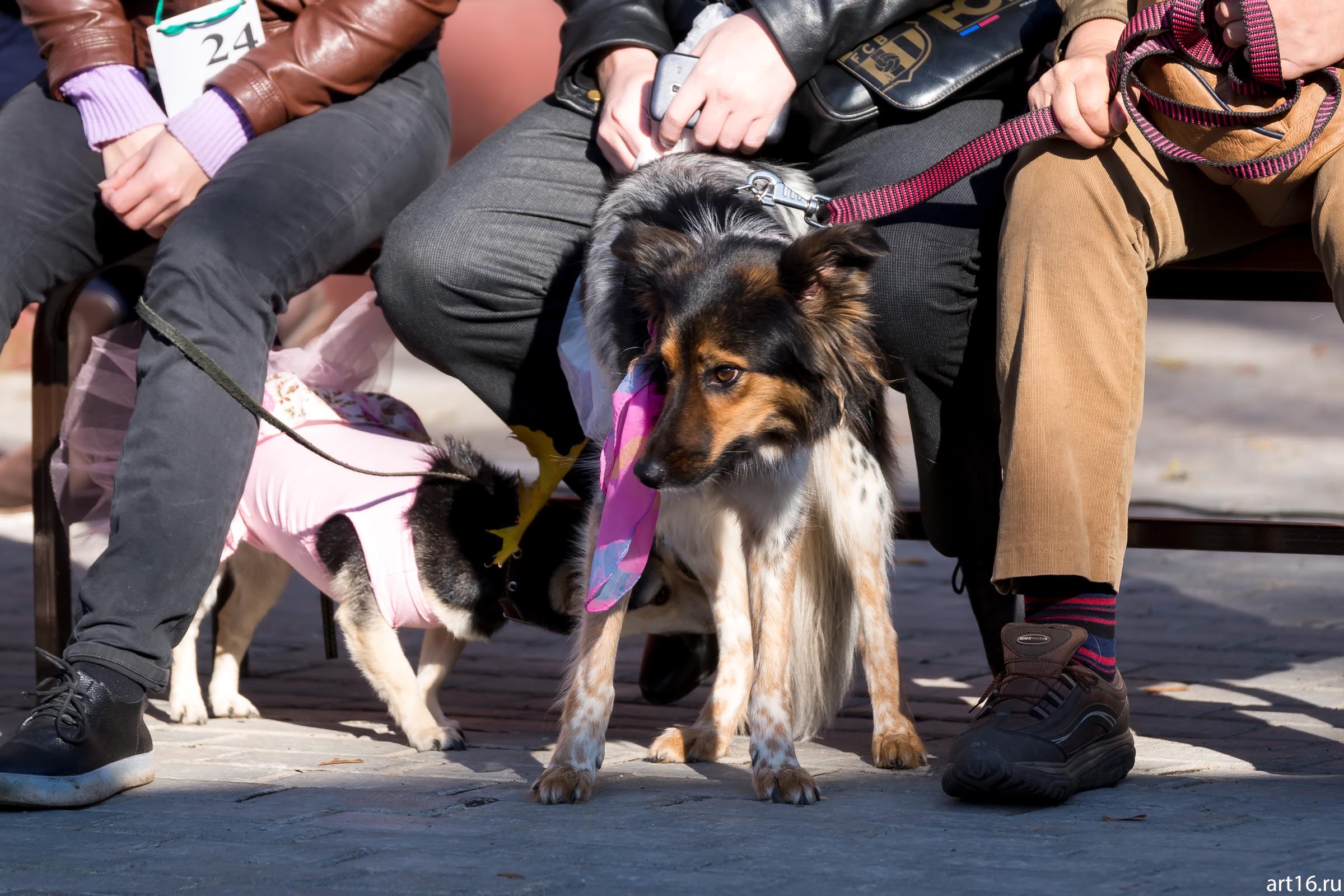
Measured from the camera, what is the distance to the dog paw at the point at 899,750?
3.28m

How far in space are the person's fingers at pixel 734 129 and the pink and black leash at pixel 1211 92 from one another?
18.8 inches

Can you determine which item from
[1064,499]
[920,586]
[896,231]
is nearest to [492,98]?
[920,586]

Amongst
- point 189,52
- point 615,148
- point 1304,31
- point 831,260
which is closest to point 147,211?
point 189,52

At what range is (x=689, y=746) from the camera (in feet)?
11.3

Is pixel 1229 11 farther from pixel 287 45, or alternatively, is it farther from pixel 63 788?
pixel 63 788

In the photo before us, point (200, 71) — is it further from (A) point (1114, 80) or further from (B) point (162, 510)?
(A) point (1114, 80)

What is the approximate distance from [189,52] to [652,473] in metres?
1.77

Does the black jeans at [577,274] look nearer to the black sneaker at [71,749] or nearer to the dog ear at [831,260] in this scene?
the dog ear at [831,260]

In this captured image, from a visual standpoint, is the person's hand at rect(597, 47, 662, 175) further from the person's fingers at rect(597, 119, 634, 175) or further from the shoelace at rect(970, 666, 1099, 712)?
the shoelace at rect(970, 666, 1099, 712)

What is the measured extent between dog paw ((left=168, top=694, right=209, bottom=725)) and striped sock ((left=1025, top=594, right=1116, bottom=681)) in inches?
86.3

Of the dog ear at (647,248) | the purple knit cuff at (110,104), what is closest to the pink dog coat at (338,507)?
the purple knit cuff at (110,104)

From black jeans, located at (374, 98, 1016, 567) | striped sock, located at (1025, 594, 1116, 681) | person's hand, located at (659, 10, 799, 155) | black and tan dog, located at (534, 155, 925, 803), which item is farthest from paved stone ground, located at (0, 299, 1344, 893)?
person's hand, located at (659, 10, 799, 155)

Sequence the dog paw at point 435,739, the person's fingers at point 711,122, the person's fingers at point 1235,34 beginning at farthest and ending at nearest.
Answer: the dog paw at point 435,739, the person's fingers at point 711,122, the person's fingers at point 1235,34

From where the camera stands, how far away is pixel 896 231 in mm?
3312
